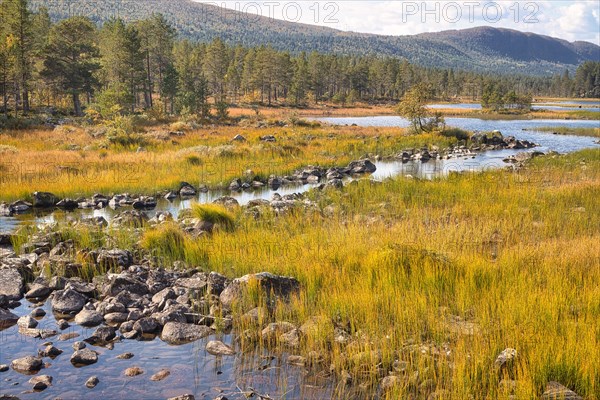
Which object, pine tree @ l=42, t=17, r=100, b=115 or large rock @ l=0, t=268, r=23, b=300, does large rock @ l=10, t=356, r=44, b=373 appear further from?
pine tree @ l=42, t=17, r=100, b=115

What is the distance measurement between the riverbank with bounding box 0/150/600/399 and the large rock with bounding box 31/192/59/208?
5781 mm

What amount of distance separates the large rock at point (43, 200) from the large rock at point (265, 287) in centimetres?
1343

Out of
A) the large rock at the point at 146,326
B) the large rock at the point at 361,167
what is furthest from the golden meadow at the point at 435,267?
the large rock at the point at 361,167

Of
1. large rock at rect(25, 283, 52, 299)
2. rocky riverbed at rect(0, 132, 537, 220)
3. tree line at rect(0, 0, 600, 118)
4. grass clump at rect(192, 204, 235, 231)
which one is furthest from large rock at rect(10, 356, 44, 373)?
tree line at rect(0, 0, 600, 118)

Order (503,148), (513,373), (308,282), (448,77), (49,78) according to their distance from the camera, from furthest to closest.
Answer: (448,77)
(49,78)
(503,148)
(308,282)
(513,373)

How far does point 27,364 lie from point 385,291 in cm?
590

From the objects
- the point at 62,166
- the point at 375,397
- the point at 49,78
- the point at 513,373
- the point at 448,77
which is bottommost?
the point at 375,397

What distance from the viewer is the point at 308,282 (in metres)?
9.52

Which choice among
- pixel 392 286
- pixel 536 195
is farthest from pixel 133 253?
pixel 536 195

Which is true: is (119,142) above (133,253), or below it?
above

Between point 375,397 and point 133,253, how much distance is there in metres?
7.89

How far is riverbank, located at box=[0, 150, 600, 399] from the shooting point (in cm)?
652

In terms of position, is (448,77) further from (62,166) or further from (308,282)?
(308,282)

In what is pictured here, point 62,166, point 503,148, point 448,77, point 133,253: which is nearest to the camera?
point 133,253
